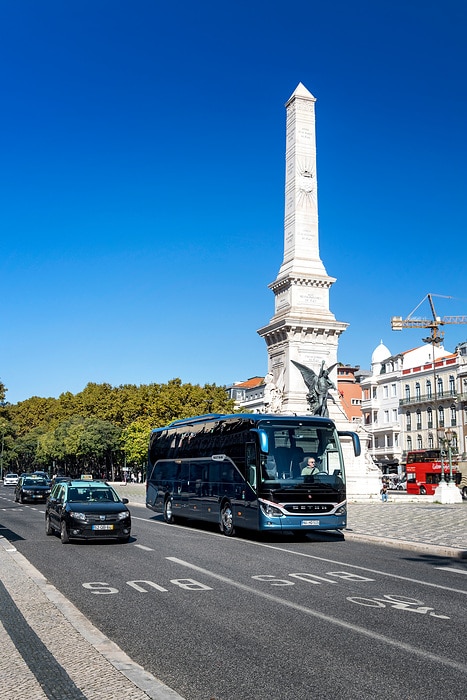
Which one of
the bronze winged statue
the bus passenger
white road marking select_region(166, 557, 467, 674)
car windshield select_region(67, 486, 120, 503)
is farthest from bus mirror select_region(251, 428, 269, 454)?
the bronze winged statue

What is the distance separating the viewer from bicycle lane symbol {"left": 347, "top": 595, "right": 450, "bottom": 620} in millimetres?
9500

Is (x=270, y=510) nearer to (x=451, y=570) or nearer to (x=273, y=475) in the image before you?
(x=273, y=475)

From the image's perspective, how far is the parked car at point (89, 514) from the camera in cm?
1720

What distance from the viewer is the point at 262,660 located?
698 centimetres

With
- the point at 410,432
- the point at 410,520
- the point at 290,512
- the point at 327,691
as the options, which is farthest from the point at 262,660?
the point at 410,432

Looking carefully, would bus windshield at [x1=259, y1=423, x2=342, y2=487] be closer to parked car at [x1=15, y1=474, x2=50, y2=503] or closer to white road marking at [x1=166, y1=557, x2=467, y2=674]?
white road marking at [x1=166, y1=557, x2=467, y2=674]

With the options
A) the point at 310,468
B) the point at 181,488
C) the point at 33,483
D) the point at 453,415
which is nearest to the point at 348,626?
the point at 310,468

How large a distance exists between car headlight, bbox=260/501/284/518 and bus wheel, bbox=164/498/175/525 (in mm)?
7856

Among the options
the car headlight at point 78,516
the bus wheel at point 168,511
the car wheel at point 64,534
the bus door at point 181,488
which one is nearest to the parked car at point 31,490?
the bus wheel at point 168,511

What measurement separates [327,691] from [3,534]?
52.9 ft

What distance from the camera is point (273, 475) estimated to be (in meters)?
18.9

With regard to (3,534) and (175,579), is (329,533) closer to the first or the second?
(3,534)

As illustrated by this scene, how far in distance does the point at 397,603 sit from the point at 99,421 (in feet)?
275

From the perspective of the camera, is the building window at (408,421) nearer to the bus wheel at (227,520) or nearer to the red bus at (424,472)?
the red bus at (424,472)
